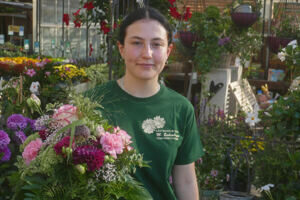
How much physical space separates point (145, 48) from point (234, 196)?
1944 millimetres

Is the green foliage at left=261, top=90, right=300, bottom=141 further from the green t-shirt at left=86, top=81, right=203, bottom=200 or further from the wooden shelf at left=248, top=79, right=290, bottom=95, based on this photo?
the wooden shelf at left=248, top=79, right=290, bottom=95

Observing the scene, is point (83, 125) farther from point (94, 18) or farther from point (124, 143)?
point (94, 18)

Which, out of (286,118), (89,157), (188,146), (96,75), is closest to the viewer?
(89,157)

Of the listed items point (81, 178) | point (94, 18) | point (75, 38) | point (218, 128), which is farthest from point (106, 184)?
point (75, 38)

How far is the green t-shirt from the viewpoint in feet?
4.93

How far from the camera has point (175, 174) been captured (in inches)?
63.9

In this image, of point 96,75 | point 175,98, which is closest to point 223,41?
point 96,75

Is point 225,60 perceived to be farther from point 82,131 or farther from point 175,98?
point 82,131

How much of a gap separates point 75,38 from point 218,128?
8.31 meters

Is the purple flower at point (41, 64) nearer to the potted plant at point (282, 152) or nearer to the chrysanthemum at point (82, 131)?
the potted plant at point (282, 152)

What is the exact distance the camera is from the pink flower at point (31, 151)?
128 centimetres

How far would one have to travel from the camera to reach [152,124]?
59.5 inches

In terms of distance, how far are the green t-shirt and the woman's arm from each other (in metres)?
0.06

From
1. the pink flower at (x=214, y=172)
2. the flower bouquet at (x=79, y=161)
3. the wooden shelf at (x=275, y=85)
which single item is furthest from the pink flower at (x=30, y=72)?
the wooden shelf at (x=275, y=85)
